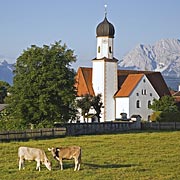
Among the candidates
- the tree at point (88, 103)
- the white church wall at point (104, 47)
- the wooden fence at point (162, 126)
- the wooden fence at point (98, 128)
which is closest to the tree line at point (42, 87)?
the wooden fence at point (98, 128)

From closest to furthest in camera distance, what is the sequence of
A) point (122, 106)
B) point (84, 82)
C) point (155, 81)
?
1. point (122, 106)
2. point (84, 82)
3. point (155, 81)

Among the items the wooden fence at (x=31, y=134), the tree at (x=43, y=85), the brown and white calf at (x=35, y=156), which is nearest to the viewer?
the brown and white calf at (x=35, y=156)

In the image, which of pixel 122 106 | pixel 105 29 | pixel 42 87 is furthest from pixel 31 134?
pixel 105 29

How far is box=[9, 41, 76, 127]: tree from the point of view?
4759cm

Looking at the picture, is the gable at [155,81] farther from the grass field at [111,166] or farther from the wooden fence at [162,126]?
the grass field at [111,166]

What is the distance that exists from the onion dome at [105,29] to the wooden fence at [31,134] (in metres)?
33.4

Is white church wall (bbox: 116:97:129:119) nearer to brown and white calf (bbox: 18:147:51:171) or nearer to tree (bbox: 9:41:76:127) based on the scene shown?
tree (bbox: 9:41:76:127)

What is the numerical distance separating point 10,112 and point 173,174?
31.8 metres

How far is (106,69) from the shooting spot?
77.0 meters

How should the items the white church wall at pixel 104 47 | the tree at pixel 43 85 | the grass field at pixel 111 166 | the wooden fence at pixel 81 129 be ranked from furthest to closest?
the white church wall at pixel 104 47 → the tree at pixel 43 85 → the wooden fence at pixel 81 129 → the grass field at pixel 111 166

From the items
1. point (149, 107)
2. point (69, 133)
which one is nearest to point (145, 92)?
point (149, 107)

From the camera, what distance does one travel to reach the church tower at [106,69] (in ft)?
250

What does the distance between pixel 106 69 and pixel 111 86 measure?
2539 mm

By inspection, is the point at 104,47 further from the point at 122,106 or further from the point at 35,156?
the point at 35,156
